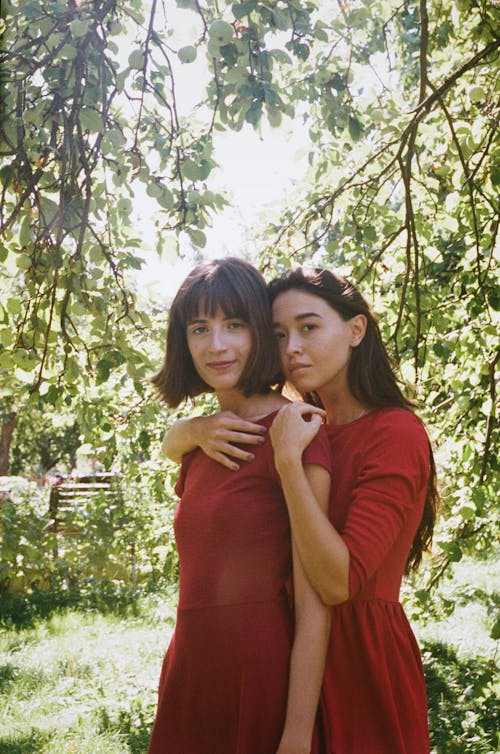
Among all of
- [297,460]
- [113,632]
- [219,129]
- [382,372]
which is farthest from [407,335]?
[113,632]

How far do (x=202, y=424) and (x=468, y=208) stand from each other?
6.63ft

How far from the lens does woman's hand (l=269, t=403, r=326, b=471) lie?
5.05 feet

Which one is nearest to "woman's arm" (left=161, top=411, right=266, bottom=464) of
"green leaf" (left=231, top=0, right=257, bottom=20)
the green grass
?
"green leaf" (left=231, top=0, right=257, bottom=20)

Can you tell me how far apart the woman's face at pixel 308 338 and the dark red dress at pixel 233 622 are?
243 mm

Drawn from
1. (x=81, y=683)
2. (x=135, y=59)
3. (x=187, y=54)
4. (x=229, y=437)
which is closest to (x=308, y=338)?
(x=229, y=437)

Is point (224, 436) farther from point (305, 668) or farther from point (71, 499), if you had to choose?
point (71, 499)

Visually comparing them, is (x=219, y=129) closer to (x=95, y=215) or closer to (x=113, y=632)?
(x=95, y=215)

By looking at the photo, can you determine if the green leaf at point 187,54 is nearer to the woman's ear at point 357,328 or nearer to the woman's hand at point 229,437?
the woman's ear at point 357,328

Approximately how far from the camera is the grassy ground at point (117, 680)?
3.79m

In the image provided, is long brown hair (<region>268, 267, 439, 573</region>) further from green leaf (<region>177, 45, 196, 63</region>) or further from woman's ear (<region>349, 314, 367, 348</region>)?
green leaf (<region>177, 45, 196, 63</region>)

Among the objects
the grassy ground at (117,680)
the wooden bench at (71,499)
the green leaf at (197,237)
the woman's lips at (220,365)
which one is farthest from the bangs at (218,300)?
the wooden bench at (71,499)

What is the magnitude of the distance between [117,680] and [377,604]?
11.9 feet

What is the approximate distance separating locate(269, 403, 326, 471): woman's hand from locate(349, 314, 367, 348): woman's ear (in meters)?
0.34

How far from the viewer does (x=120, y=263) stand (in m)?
2.69
